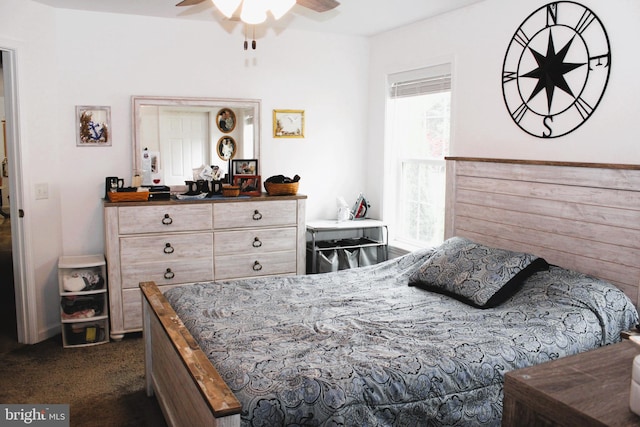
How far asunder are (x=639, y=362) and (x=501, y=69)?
2810mm

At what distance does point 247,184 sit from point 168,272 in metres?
0.97

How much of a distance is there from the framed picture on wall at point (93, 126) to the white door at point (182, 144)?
0.40 m

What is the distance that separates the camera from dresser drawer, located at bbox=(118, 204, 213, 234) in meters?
4.03

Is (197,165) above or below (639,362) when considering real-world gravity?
above

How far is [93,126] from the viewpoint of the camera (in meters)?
4.31

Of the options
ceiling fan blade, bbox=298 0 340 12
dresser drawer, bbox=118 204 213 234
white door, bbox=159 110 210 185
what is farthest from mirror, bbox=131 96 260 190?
ceiling fan blade, bbox=298 0 340 12

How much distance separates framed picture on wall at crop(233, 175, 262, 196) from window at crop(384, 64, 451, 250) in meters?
1.18

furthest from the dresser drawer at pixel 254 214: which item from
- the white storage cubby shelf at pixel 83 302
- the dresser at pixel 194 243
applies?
the white storage cubby shelf at pixel 83 302

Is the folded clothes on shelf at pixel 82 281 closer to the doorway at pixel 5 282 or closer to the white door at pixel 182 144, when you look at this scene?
the doorway at pixel 5 282

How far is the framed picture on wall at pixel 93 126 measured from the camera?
4.27 metres

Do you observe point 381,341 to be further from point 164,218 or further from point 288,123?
point 288,123

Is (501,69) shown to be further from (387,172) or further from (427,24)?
(387,172)

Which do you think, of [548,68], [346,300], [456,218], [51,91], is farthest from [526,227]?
[51,91]

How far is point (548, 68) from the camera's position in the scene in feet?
11.3
